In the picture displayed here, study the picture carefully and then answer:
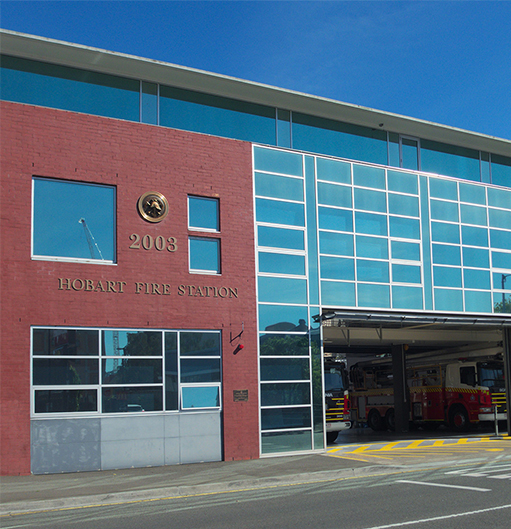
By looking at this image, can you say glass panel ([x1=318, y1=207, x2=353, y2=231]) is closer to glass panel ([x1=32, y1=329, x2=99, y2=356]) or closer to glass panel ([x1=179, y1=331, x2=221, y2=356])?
glass panel ([x1=179, y1=331, x2=221, y2=356])

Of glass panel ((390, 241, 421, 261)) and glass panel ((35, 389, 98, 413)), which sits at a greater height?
glass panel ((390, 241, 421, 261))

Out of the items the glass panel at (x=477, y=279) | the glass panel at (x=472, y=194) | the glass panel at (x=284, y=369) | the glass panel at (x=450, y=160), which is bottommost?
the glass panel at (x=284, y=369)

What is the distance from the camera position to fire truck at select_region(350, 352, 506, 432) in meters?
25.9

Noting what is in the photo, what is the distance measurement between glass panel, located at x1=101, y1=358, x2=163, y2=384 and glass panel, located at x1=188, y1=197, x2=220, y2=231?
12.3 feet

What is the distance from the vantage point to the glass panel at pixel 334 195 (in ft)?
62.0

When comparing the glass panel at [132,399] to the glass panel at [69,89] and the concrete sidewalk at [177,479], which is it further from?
the glass panel at [69,89]

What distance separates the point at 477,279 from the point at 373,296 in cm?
433

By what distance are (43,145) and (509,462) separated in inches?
513

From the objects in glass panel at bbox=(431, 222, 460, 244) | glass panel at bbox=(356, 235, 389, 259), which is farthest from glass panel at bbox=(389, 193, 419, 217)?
glass panel at bbox=(356, 235, 389, 259)

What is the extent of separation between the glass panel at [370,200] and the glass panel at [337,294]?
248 centimetres

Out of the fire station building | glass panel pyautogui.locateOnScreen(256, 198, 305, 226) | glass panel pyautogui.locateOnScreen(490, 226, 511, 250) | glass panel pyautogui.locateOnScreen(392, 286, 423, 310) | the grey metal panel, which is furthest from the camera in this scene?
glass panel pyautogui.locateOnScreen(490, 226, 511, 250)

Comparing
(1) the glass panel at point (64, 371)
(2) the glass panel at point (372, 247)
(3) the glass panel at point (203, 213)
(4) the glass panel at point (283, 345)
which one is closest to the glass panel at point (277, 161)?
(3) the glass panel at point (203, 213)

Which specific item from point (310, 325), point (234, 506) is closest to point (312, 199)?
point (310, 325)

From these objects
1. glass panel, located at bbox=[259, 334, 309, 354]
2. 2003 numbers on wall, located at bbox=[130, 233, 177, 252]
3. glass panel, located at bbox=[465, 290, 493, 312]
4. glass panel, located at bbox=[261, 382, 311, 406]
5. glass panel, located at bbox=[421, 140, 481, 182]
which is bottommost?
glass panel, located at bbox=[261, 382, 311, 406]
